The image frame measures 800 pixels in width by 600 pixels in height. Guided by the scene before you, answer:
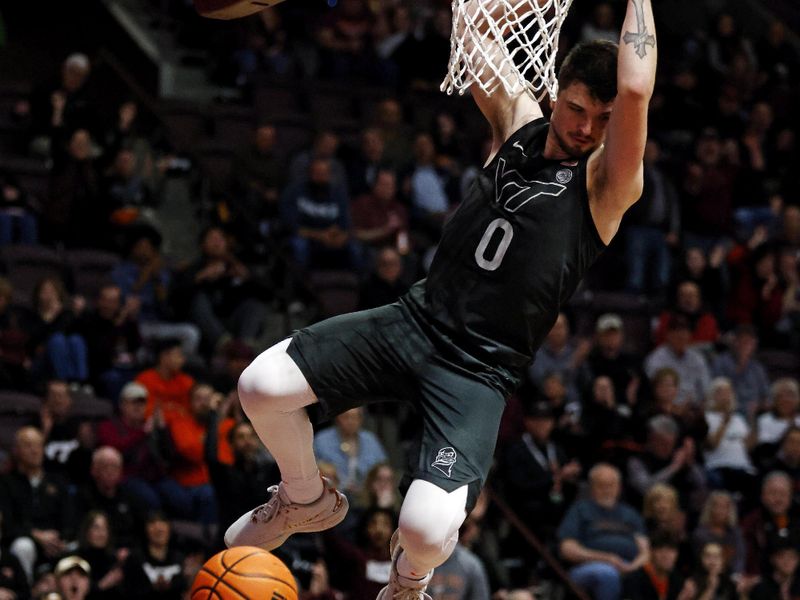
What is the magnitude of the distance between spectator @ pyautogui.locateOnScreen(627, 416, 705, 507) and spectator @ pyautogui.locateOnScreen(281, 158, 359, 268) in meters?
3.12

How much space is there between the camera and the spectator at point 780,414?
517 inches

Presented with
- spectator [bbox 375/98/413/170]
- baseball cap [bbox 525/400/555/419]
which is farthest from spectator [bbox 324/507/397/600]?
spectator [bbox 375/98/413/170]

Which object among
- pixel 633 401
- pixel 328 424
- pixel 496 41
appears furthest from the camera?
pixel 633 401

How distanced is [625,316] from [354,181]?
2.88m

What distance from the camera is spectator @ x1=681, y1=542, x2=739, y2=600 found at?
11.1m

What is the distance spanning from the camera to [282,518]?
5902mm

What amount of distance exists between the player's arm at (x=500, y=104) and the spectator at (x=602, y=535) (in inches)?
226

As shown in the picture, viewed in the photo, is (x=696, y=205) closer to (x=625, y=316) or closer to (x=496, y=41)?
(x=625, y=316)

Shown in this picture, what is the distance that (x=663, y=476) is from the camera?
12.2m


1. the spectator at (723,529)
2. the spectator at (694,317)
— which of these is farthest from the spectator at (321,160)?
the spectator at (723,529)

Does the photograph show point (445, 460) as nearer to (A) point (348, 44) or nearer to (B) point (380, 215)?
(B) point (380, 215)

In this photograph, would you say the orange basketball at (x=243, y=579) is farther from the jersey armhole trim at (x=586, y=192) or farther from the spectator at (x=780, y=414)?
the spectator at (x=780, y=414)

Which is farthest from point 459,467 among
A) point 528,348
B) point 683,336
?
point 683,336

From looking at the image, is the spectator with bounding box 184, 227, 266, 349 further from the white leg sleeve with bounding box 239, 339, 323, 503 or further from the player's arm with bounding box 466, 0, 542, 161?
the player's arm with bounding box 466, 0, 542, 161
